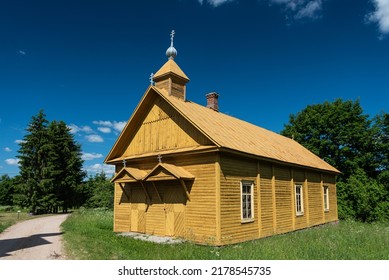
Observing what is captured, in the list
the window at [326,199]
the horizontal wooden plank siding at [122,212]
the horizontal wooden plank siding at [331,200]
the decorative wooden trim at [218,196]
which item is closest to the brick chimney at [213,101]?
the horizontal wooden plank siding at [122,212]

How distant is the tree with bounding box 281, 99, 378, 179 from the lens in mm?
33125

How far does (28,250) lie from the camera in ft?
38.8

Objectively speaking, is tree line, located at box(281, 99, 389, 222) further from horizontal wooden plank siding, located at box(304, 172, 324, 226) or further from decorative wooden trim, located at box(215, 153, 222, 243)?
decorative wooden trim, located at box(215, 153, 222, 243)

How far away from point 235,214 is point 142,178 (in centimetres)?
473

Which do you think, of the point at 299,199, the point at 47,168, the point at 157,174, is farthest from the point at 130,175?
the point at 47,168

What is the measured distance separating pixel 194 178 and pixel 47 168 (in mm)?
27676

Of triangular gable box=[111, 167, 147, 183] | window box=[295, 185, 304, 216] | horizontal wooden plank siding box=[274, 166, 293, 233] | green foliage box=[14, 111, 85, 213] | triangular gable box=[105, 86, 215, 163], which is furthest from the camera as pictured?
green foliage box=[14, 111, 85, 213]

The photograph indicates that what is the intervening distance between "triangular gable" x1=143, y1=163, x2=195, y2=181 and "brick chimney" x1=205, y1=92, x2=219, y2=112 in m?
6.96

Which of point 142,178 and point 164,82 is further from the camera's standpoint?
point 164,82

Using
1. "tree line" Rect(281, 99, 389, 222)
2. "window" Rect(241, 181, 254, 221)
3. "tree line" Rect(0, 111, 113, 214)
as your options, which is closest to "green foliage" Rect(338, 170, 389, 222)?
"tree line" Rect(281, 99, 389, 222)

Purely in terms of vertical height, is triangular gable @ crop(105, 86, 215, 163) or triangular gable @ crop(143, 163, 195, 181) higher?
triangular gable @ crop(105, 86, 215, 163)

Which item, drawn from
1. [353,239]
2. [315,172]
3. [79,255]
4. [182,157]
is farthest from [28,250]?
[315,172]

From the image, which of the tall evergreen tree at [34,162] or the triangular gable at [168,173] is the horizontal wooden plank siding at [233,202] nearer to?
the triangular gable at [168,173]

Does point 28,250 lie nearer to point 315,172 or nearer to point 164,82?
point 164,82
